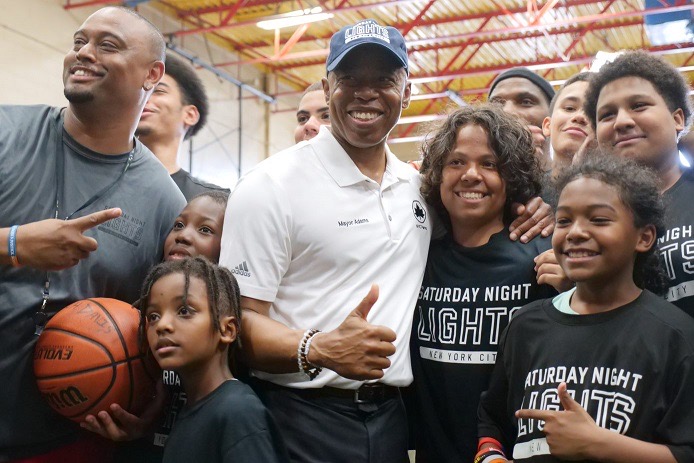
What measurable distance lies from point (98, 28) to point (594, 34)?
608 inches

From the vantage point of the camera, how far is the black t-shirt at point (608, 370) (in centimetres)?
241

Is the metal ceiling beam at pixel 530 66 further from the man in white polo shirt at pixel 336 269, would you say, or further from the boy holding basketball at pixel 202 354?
Result: the boy holding basketball at pixel 202 354

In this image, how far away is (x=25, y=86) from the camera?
12531 mm

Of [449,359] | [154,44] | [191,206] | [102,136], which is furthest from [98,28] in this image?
[449,359]

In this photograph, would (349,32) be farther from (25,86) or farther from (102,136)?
(25,86)

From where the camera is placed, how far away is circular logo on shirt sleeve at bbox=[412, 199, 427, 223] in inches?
128

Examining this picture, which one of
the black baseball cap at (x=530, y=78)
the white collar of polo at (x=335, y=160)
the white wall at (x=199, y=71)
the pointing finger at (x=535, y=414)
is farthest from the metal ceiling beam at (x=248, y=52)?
the pointing finger at (x=535, y=414)

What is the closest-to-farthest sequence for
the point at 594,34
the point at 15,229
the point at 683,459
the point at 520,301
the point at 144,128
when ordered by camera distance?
the point at 683,459
the point at 15,229
the point at 520,301
the point at 144,128
the point at 594,34

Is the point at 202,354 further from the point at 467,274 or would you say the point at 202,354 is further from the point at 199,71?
the point at 199,71

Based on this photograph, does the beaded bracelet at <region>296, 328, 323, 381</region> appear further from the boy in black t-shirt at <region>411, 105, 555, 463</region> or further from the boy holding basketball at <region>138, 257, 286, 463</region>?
the boy in black t-shirt at <region>411, 105, 555, 463</region>

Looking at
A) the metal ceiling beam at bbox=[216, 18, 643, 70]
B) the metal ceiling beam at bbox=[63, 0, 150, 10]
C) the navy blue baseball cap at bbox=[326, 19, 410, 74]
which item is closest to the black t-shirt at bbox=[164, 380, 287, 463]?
the navy blue baseball cap at bbox=[326, 19, 410, 74]

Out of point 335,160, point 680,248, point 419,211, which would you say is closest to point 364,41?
point 335,160

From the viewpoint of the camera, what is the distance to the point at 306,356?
268cm

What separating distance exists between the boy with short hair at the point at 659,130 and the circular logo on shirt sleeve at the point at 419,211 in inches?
30.3
